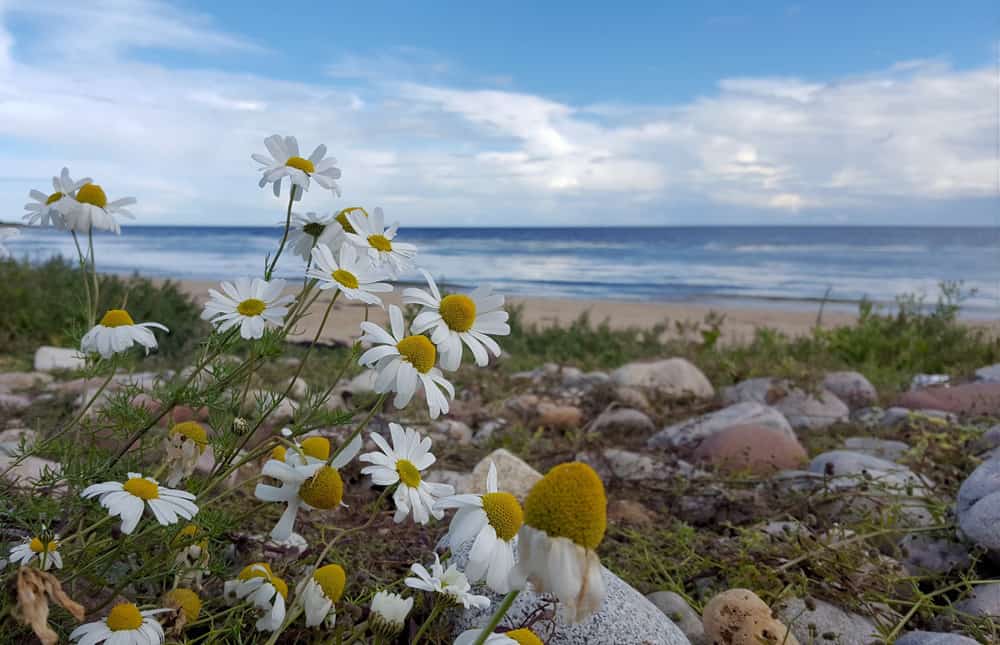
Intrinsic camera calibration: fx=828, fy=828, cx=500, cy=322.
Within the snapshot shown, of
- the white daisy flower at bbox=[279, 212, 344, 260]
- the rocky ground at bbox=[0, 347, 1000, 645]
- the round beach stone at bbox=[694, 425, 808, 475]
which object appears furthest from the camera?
the round beach stone at bbox=[694, 425, 808, 475]

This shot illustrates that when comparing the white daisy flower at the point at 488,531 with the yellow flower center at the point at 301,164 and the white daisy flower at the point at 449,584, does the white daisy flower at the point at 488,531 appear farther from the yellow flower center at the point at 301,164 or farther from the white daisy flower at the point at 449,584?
the yellow flower center at the point at 301,164

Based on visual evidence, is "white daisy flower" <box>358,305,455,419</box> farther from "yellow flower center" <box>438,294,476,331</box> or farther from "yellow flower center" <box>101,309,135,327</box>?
"yellow flower center" <box>101,309,135,327</box>

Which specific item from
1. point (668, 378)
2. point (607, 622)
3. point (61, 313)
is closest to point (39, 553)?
point (607, 622)

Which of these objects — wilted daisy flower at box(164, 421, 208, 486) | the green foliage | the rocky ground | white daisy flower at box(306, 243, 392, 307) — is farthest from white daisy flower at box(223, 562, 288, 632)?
the green foliage

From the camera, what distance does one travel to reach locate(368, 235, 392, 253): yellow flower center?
199cm

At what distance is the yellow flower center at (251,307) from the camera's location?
1.84 meters

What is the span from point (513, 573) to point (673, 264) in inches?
1518

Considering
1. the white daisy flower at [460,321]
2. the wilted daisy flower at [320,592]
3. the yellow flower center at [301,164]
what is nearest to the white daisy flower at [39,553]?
the wilted daisy flower at [320,592]

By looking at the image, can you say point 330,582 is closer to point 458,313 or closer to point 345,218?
point 458,313

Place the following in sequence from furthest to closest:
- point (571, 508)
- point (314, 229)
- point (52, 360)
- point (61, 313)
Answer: point (61, 313) < point (52, 360) < point (314, 229) < point (571, 508)

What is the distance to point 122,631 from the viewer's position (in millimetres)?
1556

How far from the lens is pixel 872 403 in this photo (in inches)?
248

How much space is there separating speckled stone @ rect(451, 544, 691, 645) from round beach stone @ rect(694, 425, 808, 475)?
7.20 ft

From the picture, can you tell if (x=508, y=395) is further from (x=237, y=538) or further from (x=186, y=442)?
(x=186, y=442)
